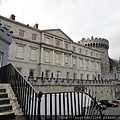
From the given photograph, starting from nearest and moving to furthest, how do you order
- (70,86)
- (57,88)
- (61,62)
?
(57,88) → (70,86) → (61,62)

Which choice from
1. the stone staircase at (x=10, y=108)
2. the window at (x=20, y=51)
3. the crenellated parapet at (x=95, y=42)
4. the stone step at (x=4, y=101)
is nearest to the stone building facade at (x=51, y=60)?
the window at (x=20, y=51)

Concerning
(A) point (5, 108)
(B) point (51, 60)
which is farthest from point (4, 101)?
(B) point (51, 60)

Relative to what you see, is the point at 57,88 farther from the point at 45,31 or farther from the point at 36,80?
the point at 45,31

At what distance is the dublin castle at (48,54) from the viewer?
1877 centimetres

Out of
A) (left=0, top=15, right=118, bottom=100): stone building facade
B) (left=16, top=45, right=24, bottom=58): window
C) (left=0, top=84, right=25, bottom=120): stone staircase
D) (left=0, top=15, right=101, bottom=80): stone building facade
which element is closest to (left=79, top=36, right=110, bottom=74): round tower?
(left=0, top=15, right=118, bottom=100): stone building facade

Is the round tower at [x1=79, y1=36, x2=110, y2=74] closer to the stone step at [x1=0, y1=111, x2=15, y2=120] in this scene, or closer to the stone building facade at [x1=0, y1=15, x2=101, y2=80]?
the stone building facade at [x1=0, y1=15, x2=101, y2=80]

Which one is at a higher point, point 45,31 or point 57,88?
point 45,31

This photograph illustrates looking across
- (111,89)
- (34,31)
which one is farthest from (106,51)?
(34,31)

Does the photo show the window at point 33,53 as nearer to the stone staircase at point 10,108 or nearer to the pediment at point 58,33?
the pediment at point 58,33

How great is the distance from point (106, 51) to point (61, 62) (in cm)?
2241

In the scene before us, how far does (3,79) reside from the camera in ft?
20.1

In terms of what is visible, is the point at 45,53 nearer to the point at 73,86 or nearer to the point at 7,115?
the point at 73,86

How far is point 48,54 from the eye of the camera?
22.5m

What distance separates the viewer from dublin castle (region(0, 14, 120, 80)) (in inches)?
739
